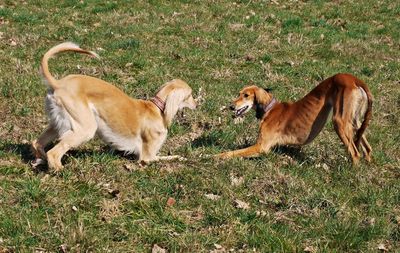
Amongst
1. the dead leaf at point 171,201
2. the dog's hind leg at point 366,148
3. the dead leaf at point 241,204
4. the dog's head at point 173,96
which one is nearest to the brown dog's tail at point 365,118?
the dog's hind leg at point 366,148

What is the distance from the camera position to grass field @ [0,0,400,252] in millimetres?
5035

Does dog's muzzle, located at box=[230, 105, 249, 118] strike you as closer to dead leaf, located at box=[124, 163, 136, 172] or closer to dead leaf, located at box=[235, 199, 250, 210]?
dead leaf, located at box=[124, 163, 136, 172]

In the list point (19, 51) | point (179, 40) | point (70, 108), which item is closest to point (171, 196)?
point (70, 108)

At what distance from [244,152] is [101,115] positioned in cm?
198

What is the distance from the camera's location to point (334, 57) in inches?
476

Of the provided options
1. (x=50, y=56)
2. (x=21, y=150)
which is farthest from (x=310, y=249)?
(x=21, y=150)

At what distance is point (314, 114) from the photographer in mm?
7539

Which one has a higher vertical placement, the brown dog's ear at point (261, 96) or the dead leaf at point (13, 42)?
the brown dog's ear at point (261, 96)

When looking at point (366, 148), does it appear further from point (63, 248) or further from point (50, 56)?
point (63, 248)

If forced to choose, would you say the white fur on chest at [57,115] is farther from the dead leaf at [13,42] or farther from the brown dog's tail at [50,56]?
the dead leaf at [13,42]

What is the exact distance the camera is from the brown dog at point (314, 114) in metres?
7.02

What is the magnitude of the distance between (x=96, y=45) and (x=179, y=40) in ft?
6.19

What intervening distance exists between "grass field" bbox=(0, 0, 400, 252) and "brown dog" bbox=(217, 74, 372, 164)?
0.25 m

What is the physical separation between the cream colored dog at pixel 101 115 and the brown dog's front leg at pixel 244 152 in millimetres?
660
